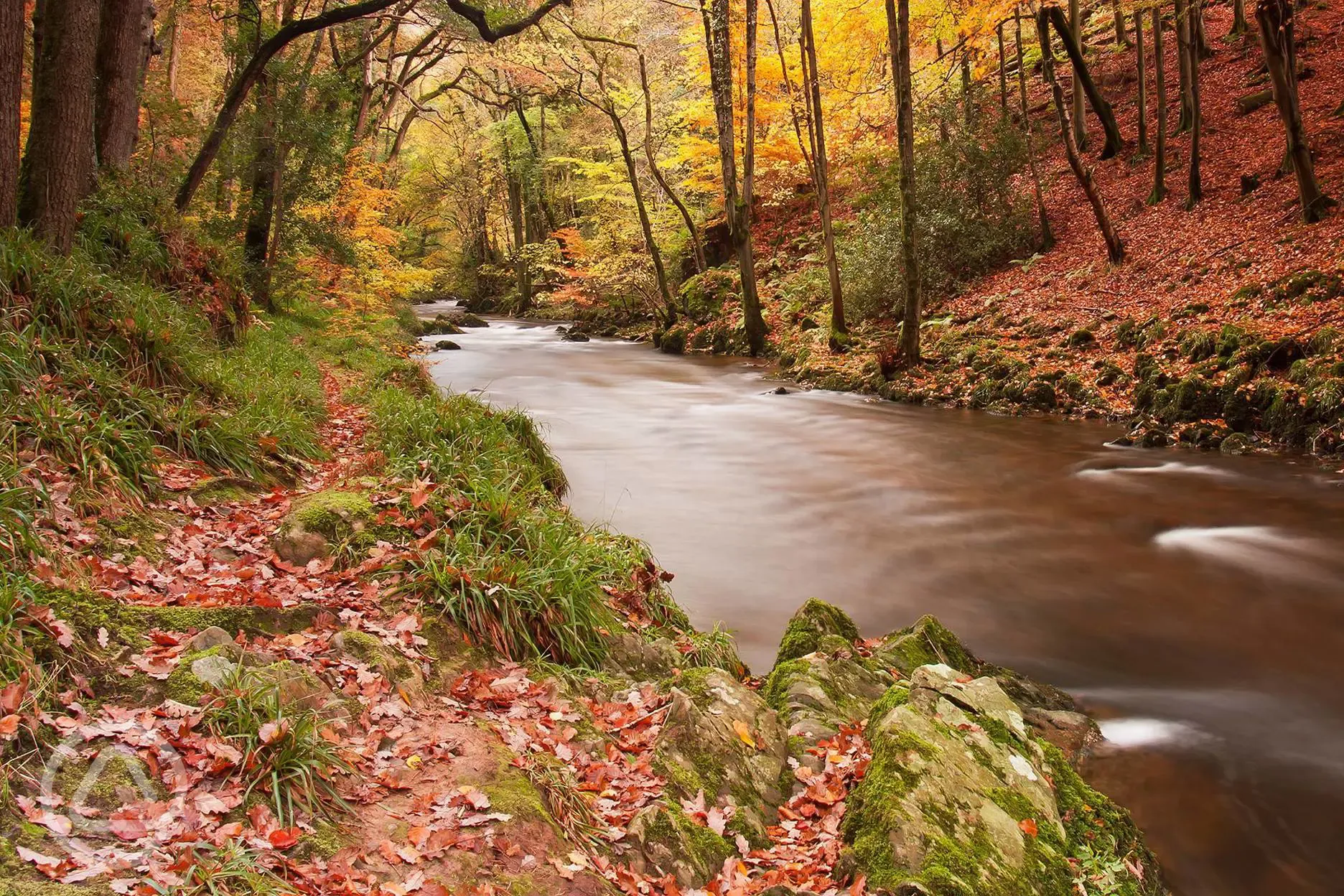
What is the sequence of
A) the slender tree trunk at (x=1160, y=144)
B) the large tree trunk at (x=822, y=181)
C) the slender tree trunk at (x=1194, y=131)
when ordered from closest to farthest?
the slender tree trunk at (x=1194, y=131)
the slender tree trunk at (x=1160, y=144)
the large tree trunk at (x=822, y=181)

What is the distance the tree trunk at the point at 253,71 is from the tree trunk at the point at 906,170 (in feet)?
27.2

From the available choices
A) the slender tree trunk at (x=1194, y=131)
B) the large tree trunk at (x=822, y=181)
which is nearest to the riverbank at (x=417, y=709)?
the large tree trunk at (x=822, y=181)

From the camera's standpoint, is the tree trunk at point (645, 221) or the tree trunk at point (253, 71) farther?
the tree trunk at point (645, 221)

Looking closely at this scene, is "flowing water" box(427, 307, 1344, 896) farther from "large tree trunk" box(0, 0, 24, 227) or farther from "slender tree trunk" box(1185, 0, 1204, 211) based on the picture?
"slender tree trunk" box(1185, 0, 1204, 211)

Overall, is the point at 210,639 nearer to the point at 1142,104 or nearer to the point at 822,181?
the point at 822,181

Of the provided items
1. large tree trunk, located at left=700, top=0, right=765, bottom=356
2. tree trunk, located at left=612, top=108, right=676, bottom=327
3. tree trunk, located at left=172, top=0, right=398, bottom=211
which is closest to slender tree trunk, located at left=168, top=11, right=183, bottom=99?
tree trunk, located at left=172, top=0, right=398, bottom=211

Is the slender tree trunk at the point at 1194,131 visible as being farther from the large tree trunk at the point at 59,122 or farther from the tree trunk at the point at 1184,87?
the large tree trunk at the point at 59,122

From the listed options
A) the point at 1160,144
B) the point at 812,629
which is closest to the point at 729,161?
the point at 1160,144

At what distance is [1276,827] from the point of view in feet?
14.1

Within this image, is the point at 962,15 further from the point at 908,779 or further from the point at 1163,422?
the point at 908,779

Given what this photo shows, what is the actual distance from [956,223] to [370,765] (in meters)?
18.5

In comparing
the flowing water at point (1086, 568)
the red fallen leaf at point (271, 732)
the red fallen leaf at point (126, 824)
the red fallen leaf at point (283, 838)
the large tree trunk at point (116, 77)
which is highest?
the large tree trunk at point (116, 77)

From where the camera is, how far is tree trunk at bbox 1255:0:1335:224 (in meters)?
12.6

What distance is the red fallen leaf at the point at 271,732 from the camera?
285 centimetres
